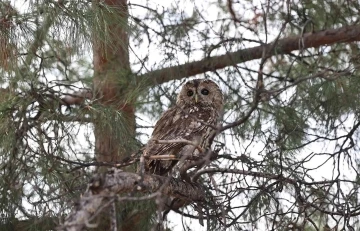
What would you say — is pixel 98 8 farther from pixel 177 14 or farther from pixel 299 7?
pixel 299 7

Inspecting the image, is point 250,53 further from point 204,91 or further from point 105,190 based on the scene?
point 105,190

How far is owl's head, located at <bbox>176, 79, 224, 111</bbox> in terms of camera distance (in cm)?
493

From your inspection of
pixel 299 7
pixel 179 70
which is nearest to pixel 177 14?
pixel 179 70

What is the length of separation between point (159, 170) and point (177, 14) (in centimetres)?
119

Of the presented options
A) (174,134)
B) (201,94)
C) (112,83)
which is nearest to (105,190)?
(174,134)

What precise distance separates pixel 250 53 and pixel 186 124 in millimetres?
804

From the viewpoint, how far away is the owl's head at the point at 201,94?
4934mm

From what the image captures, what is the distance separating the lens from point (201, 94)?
194 inches

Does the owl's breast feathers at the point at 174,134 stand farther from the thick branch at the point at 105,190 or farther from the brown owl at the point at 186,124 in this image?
the thick branch at the point at 105,190

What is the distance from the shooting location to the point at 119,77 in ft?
16.9

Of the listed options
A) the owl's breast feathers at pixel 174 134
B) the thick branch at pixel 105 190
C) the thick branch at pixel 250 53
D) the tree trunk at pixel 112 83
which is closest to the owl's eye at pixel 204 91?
the thick branch at pixel 250 53

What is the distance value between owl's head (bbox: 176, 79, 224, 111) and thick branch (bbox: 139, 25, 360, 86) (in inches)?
4.8

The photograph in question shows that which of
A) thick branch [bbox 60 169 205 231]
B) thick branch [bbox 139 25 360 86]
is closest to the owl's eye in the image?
thick branch [bbox 139 25 360 86]

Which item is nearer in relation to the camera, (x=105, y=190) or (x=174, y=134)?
(x=105, y=190)
